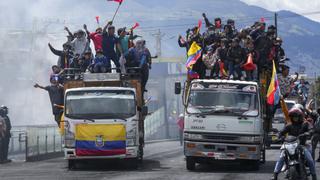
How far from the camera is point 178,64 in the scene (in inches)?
4631

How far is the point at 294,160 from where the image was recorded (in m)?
16.8

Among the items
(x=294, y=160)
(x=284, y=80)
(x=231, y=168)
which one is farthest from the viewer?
(x=284, y=80)

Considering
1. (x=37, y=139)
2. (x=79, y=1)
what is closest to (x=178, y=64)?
(x=79, y=1)

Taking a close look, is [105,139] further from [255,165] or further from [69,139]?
[255,165]

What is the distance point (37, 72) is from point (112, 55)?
51.8 m

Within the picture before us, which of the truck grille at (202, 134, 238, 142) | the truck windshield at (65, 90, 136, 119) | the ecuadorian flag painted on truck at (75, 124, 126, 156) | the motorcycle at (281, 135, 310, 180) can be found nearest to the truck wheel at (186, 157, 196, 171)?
the truck grille at (202, 134, 238, 142)

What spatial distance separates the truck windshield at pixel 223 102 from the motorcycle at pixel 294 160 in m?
3.63

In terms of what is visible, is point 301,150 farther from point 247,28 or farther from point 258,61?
point 247,28

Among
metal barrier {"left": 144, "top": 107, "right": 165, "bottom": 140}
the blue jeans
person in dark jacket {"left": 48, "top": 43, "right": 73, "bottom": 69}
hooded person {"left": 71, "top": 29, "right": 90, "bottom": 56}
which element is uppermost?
hooded person {"left": 71, "top": 29, "right": 90, "bottom": 56}

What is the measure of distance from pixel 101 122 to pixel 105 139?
437 mm

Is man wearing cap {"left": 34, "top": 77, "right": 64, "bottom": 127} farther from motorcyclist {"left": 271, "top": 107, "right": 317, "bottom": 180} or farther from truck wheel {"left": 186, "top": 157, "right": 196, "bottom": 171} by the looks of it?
motorcyclist {"left": 271, "top": 107, "right": 317, "bottom": 180}

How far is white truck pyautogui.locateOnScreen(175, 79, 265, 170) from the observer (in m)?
20.6

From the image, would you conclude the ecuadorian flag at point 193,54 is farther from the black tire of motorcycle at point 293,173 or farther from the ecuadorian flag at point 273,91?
the black tire of motorcycle at point 293,173

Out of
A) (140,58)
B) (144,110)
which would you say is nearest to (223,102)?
(144,110)
